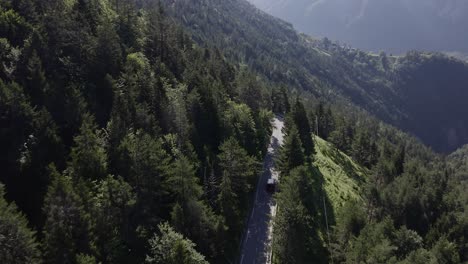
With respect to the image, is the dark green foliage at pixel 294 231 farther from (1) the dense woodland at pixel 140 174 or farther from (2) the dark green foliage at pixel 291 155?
(2) the dark green foliage at pixel 291 155

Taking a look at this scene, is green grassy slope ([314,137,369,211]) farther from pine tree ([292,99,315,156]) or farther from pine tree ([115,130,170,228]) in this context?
pine tree ([115,130,170,228])

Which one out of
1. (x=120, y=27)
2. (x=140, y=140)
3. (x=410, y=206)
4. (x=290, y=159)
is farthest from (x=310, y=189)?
(x=120, y=27)

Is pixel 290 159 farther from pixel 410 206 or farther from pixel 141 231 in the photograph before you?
pixel 141 231

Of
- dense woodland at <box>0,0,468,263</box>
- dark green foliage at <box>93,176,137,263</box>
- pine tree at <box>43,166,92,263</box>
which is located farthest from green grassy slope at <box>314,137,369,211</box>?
pine tree at <box>43,166,92,263</box>

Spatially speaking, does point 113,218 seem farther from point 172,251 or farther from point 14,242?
point 14,242

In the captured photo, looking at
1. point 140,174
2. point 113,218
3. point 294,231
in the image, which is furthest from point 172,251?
point 294,231
